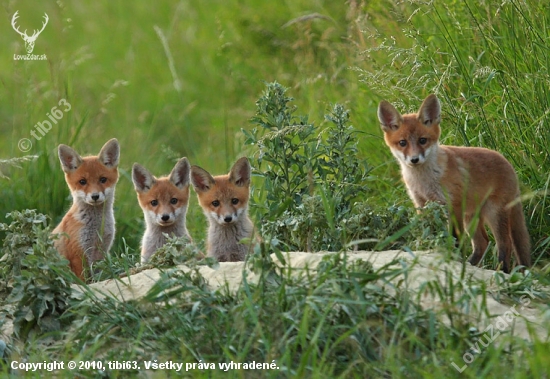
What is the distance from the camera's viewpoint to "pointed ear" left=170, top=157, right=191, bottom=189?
696 cm

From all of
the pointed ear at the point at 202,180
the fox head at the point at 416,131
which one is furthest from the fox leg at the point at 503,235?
the pointed ear at the point at 202,180

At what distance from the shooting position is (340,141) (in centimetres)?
592

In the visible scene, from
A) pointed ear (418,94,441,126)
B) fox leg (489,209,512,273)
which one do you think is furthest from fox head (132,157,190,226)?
fox leg (489,209,512,273)


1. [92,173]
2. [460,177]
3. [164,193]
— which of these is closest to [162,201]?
[164,193]

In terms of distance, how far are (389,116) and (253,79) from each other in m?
4.65

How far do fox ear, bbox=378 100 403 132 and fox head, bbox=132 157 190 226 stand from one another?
5.77 ft

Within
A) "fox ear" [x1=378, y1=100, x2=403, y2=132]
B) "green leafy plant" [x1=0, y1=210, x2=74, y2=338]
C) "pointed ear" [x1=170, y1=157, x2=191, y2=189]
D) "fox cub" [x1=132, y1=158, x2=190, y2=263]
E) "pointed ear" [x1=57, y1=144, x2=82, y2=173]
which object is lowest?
"green leafy plant" [x1=0, y1=210, x2=74, y2=338]

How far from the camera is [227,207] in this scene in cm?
666

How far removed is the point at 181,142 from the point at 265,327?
7438 mm

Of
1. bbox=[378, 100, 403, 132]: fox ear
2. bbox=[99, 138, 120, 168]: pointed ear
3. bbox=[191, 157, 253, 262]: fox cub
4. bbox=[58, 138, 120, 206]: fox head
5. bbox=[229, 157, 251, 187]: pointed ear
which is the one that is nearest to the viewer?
bbox=[378, 100, 403, 132]: fox ear

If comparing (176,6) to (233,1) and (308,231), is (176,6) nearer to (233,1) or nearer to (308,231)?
(233,1)

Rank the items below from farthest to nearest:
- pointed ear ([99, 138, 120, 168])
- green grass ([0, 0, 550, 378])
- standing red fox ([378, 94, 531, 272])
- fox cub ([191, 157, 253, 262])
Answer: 1. pointed ear ([99, 138, 120, 168])
2. fox cub ([191, 157, 253, 262])
3. standing red fox ([378, 94, 531, 272])
4. green grass ([0, 0, 550, 378])

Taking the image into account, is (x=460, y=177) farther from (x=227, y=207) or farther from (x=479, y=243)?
(x=227, y=207)

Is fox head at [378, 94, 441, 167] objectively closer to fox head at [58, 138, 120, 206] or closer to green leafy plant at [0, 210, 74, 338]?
fox head at [58, 138, 120, 206]
